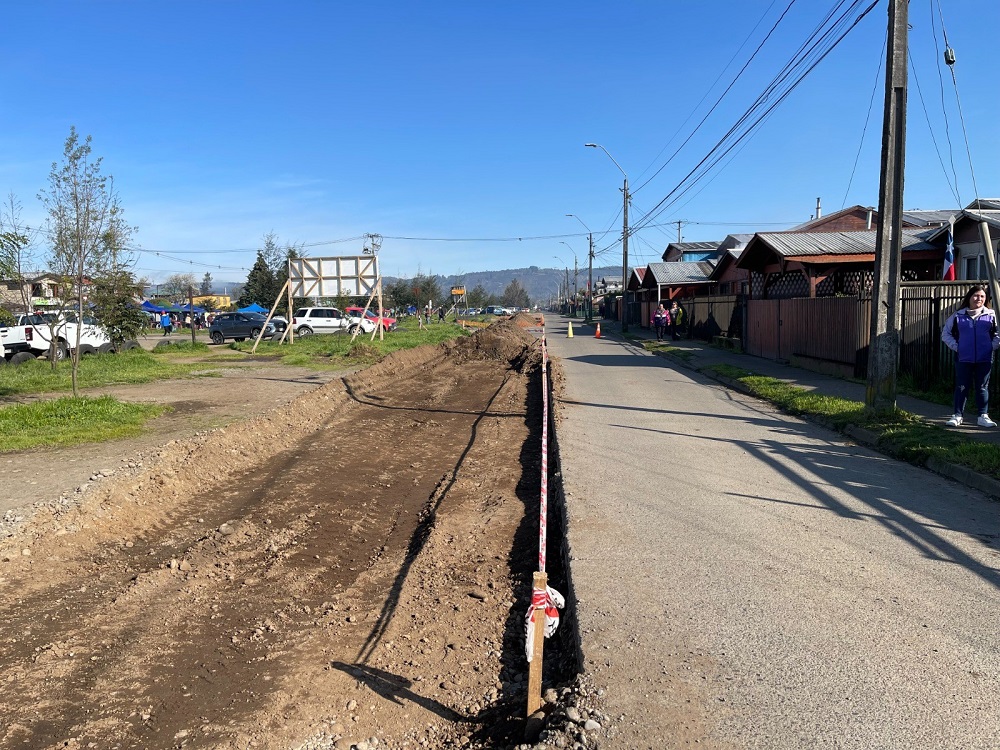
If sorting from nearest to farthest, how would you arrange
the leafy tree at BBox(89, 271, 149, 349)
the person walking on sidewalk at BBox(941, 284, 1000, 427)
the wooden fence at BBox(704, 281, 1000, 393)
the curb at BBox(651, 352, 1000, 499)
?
the curb at BBox(651, 352, 1000, 499)
the person walking on sidewalk at BBox(941, 284, 1000, 427)
the wooden fence at BBox(704, 281, 1000, 393)
the leafy tree at BBox(89, 271, 149, 349)

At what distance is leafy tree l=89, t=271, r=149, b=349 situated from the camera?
56.0ft

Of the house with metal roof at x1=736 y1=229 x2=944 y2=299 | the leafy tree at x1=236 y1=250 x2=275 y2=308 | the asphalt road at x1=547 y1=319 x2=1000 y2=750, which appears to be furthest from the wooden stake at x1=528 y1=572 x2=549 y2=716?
the leafy tree at x1=236 y1=250 x2=275 y2=308

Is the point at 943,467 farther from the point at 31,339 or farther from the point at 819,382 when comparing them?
the point at 31,339

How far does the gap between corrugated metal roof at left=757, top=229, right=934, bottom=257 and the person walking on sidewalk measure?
39.1 ft

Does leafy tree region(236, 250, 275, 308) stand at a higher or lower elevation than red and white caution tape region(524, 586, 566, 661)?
higher

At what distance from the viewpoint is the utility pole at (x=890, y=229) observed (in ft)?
37.8

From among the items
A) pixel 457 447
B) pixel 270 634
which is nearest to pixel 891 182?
pixel 457 447

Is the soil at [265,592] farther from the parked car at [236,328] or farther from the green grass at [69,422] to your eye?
the parked car at [236,328]

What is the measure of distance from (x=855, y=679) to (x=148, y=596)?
454 cm

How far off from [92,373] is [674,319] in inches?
1029

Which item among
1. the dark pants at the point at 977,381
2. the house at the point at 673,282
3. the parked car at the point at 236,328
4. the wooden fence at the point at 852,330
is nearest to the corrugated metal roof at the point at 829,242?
the wooden fence at the point at 852,330

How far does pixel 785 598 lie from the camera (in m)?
5.09

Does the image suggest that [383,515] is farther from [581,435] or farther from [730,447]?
[730,447]

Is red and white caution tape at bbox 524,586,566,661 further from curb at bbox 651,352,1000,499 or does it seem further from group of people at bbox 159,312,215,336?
group of people at bbox 159,312,215,336
